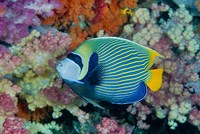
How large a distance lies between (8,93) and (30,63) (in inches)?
12.6

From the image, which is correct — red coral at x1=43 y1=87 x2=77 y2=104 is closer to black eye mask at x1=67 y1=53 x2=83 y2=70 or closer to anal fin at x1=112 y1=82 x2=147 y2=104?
anal fin at x1=112 y1=82 x2=147 y2=104

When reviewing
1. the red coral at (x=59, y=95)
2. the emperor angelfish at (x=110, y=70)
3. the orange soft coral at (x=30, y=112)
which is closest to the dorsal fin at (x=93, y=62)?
the emperor angelfish at (x=110, y=70)

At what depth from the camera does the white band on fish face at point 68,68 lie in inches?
91.1

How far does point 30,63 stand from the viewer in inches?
117

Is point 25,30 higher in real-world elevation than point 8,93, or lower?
higher

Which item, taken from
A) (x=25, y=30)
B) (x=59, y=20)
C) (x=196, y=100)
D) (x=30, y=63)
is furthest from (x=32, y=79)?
(x=196, y=100)

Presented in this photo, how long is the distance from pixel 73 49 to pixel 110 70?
0.74m

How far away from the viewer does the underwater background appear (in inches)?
114

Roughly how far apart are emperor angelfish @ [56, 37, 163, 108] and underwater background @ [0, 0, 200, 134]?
336 millimetres

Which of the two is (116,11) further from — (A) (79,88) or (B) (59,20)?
(A) (79,88)

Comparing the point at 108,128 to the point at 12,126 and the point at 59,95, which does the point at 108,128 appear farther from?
the point at 12,126

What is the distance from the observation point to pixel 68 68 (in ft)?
7.60

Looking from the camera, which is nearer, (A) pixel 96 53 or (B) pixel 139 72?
(A) pixel 96 53

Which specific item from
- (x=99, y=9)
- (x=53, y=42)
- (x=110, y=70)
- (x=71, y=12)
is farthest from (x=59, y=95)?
(x=99, y=9)
